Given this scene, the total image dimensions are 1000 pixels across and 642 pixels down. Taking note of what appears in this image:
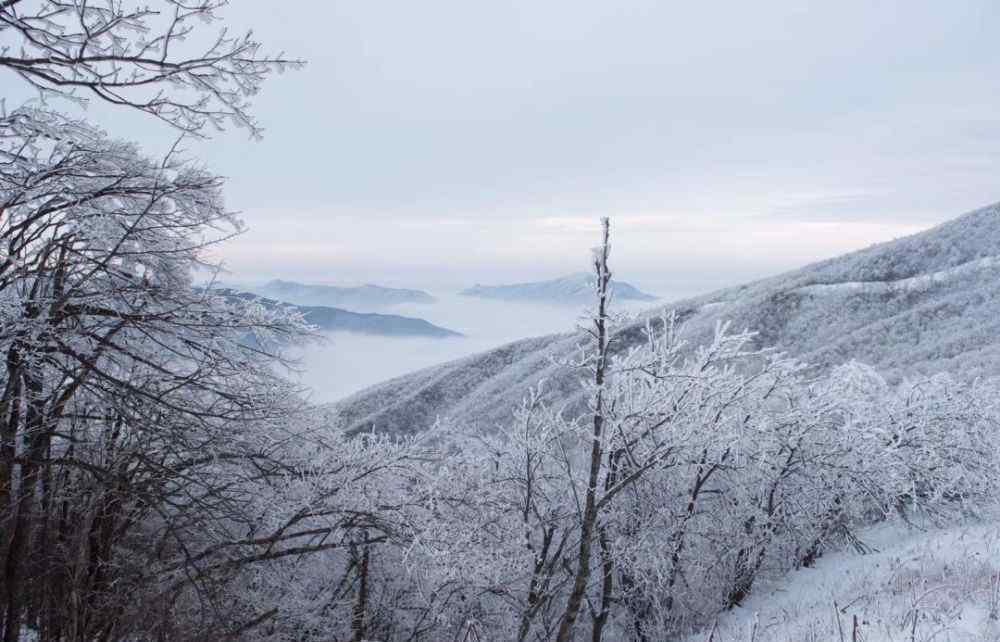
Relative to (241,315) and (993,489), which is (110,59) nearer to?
(241,315)

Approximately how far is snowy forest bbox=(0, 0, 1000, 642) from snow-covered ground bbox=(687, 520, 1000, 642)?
141 mm

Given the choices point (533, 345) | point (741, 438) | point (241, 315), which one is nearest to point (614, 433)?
point (741, 438)

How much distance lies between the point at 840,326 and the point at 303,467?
158 ft

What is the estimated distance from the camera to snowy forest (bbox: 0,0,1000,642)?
245 inches

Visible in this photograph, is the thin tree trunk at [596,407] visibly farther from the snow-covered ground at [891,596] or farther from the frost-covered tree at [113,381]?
the frost-covered tree at [113,381]

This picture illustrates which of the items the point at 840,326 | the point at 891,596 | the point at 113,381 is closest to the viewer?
the point at 113,381

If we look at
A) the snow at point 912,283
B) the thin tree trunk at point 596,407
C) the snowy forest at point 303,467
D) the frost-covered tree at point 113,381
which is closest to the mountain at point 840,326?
the snow at point 912,283

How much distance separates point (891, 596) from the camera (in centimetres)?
784

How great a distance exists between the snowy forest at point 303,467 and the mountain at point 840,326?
17.6 m

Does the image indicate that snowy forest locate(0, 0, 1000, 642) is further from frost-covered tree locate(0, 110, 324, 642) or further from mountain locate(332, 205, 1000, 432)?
mountain locate(332, 205, 1000, 432)

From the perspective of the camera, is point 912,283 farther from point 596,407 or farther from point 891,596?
point 596,407

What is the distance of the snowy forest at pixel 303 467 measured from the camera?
245 inches

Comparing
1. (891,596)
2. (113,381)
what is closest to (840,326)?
(891,596)

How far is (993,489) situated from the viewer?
14.5 meters
